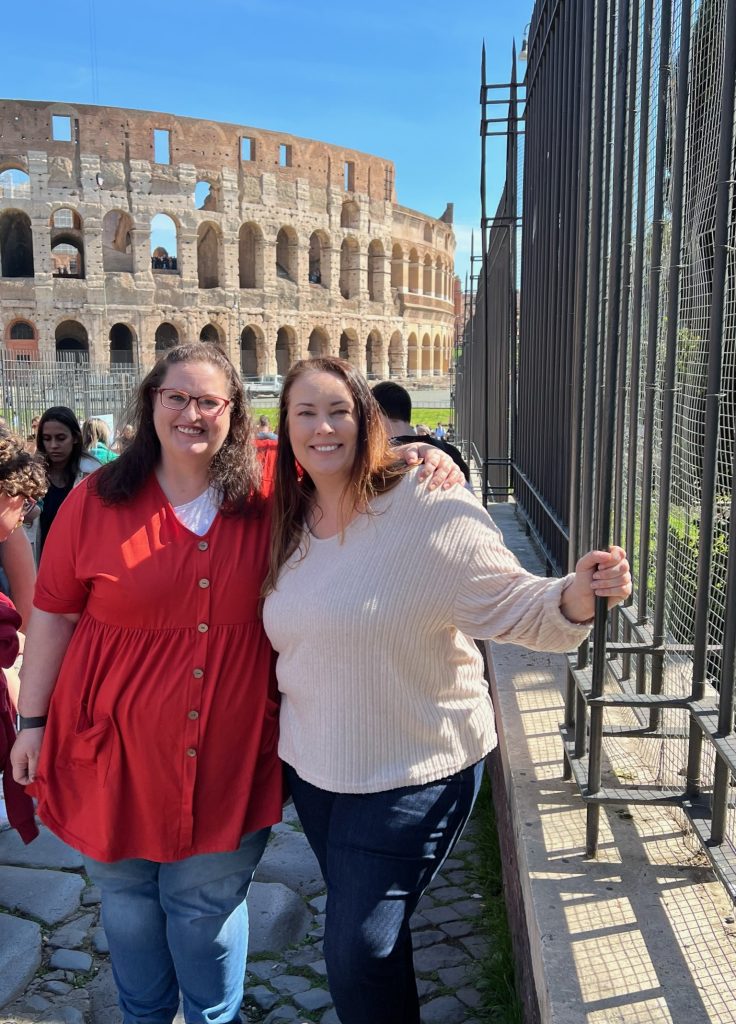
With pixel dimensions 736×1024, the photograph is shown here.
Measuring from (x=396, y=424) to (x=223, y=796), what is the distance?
2479 millimetres

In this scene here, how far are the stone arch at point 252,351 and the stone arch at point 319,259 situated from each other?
4.20 m

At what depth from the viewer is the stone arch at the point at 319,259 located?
145 ft

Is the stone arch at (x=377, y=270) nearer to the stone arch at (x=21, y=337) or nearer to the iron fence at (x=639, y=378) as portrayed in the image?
the stone arch at (x=21, y=337)

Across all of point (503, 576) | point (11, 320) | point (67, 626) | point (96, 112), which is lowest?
point (67, 626)

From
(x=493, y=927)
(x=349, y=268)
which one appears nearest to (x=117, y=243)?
(x=349, y=268)

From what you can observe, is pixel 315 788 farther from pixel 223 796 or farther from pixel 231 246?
pixel 231 246

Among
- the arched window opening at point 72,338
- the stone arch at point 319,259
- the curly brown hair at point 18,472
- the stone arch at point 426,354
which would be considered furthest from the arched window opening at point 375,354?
the curly brown hair at point 18,472

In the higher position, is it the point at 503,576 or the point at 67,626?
the point at 503,576

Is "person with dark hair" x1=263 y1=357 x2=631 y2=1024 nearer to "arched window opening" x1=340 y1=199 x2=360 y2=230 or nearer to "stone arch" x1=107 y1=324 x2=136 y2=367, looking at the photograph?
"stone arch" x1=107 y1=324 x2=136 y2=367

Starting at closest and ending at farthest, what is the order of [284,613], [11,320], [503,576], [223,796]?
[503,576] → [284,613] → [223,796] → [11,320]

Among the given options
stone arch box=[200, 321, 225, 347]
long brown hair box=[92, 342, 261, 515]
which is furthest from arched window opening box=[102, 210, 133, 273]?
long brown hair box=[92, 342, 261, 515]

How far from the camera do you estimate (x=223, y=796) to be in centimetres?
209

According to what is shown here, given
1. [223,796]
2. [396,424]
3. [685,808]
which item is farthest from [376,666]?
[396,424]

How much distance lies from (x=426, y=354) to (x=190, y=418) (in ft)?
169
